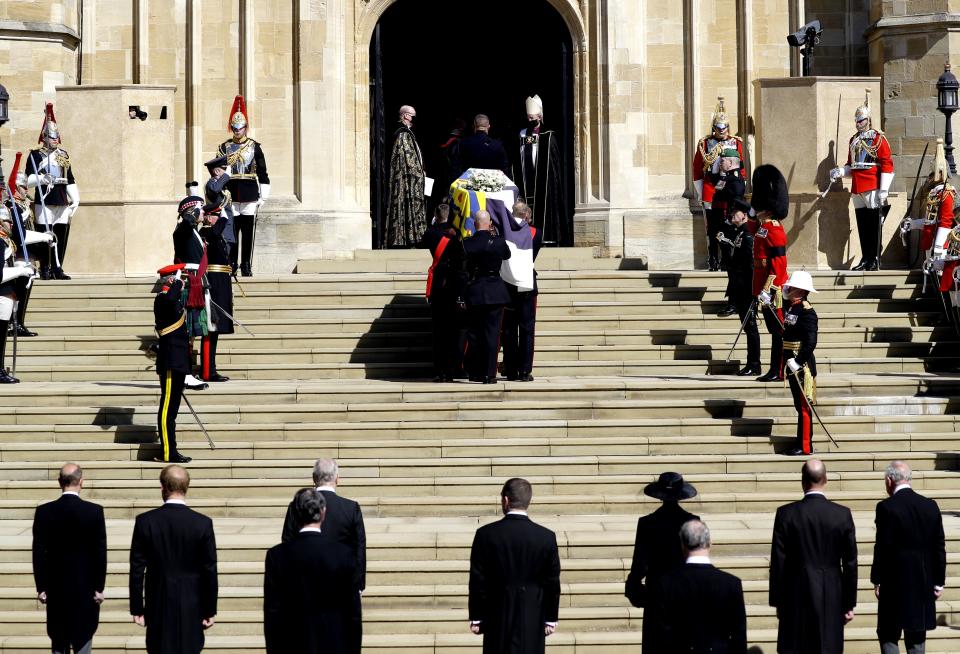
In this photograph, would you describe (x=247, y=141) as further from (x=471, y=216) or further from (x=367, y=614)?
(x=367, y=614)

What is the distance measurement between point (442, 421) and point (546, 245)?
8289 mm

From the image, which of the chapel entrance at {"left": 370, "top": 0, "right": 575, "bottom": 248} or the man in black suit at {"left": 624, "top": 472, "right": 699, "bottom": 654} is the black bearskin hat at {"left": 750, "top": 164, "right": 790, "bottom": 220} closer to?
the man in black suit at {"left": 624, "top": 472, "right": 699, "bottom": 654}

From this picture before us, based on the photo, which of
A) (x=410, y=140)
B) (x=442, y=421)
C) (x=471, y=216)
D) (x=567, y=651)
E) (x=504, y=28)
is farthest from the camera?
(x=504, y=28)

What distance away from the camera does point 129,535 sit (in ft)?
39.7

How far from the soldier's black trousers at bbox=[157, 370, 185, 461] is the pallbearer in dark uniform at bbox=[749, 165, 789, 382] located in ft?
18.2

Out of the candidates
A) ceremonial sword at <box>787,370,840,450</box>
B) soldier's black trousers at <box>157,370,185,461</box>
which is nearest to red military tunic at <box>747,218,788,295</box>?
ceremonial sword at <box>787,370,840,450</box>

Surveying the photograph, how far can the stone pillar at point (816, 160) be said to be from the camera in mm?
19453

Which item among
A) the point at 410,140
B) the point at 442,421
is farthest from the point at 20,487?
the point at 410,140

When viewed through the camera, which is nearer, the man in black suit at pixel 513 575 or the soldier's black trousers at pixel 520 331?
the man in black suit at pixel 513 575

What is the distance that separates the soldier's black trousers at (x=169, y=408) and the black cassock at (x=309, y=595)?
5390 mm

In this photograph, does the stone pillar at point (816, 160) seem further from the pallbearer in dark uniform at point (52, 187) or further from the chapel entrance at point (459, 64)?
the pallbearer in dark uniform at point (52, 187)

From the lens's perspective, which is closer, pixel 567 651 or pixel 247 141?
pixel 567 651

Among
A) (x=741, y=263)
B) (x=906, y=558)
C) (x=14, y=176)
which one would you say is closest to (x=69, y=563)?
(x=906, y=558)

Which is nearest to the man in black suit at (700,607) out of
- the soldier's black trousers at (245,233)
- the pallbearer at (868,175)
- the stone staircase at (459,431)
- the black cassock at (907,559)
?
the black cassock at (907,559)
